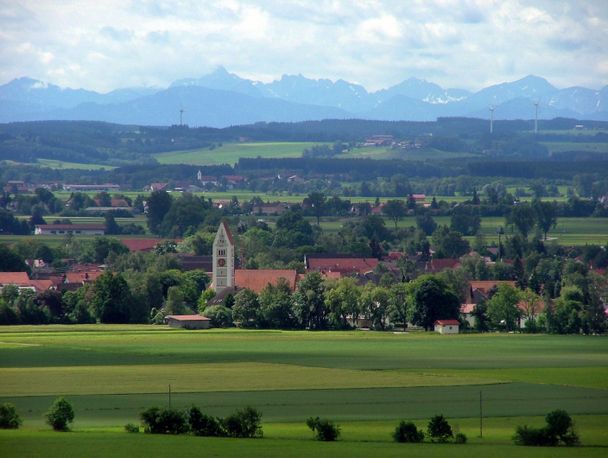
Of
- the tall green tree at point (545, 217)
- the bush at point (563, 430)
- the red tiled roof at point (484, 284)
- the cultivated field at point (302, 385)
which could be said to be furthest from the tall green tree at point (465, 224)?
the bush at point (563, 430)

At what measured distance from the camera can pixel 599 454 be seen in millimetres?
49188

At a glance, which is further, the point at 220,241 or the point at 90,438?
the point at 220,241

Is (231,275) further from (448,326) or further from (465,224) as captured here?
(465,224)

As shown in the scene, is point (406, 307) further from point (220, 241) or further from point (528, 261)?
point (528, 261)

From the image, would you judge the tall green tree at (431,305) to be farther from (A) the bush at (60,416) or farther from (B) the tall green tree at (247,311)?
(A) the bush at (60,416)

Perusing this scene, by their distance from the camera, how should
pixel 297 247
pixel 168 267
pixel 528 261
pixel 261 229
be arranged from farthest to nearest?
pixel 261 229
pixel 297 247
pixel 528 261
pixel 168 267

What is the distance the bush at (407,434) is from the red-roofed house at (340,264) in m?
80.8

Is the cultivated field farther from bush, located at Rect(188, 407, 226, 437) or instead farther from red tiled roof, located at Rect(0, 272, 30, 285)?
red tiled roof, located at Rect(0, 272, 30, 285)

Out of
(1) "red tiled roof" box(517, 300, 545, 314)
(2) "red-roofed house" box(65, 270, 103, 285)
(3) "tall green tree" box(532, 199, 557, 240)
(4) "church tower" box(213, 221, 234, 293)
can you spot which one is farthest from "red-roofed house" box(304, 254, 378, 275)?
(3) "tall green tree" box(532, 199, 557, 240)

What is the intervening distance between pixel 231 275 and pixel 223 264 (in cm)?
132

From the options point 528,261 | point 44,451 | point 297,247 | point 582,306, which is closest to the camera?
Answer: point 44,451

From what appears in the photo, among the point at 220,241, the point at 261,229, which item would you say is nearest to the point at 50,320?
the point at 220,241

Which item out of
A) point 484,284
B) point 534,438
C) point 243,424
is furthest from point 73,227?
point 534,438

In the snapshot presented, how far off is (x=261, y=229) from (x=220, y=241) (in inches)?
1840
